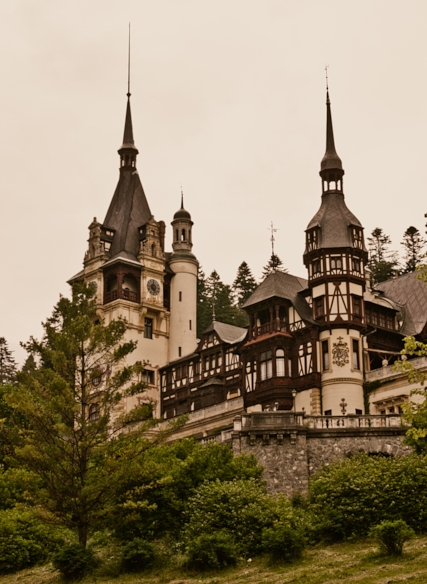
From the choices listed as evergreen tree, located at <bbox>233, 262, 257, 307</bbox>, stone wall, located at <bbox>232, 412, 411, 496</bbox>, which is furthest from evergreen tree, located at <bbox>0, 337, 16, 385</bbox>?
stone wall, located at <bbox>232, 412, 411, 496</bbox>

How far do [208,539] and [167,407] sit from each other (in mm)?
43131

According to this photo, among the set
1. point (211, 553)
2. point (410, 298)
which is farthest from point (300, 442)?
point (410, 298)

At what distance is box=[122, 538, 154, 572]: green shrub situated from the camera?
35250mm

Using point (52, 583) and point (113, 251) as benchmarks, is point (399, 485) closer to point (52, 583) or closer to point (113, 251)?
point (52, 583)

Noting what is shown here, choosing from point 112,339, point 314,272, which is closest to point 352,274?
point 314,272

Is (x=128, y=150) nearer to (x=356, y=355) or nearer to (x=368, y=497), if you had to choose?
(x=356, y=355)

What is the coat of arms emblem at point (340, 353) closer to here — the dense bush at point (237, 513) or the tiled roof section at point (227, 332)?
the tiled roof section at point (227, 332)

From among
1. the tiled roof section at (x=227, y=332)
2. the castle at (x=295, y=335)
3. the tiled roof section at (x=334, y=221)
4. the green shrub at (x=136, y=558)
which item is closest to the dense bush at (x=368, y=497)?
the green shrub at (x=136, y=558)

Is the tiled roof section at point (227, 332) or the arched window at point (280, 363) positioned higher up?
the tiled roof section at point (227, 332)

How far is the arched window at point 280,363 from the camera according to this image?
63562 mm

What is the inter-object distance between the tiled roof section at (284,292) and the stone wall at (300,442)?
19.4m

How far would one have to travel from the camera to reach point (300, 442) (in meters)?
43.7

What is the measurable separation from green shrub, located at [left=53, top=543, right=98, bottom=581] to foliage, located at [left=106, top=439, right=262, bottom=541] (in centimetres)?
195

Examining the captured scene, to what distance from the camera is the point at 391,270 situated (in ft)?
316
